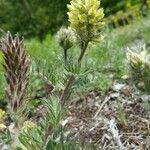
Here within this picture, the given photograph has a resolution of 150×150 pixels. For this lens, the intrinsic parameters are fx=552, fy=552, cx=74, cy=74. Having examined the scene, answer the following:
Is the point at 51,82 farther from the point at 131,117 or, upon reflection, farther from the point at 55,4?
the point at 55,4

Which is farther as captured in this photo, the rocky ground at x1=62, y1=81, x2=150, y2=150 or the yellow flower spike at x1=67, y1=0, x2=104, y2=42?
the rocky ground at x1=62, y1=81, x2=150, y2=150

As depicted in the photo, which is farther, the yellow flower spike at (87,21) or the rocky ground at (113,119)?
the rocky ground at (113,119)

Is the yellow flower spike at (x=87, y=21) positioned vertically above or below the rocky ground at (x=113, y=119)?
above

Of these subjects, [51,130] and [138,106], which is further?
[138,106]

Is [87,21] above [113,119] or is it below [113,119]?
above

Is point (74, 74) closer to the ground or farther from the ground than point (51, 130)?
farther from the ground

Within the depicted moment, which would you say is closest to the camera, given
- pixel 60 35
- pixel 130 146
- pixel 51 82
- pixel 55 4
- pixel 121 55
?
pixel 51 82

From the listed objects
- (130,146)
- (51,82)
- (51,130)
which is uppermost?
(51,82)

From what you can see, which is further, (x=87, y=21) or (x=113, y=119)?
(x=113, y=119)

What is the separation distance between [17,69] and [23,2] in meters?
17.0

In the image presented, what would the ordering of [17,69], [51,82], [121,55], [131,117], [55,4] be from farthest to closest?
[55,4] < [121,55] < [131,117] < [51,82] < [17,69]

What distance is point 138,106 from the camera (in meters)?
4.07

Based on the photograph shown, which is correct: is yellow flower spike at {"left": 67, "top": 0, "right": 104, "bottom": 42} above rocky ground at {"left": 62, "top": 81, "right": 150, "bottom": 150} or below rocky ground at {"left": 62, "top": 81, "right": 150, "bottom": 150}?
above

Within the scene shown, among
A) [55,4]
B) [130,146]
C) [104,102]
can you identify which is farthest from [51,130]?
[55,4]
